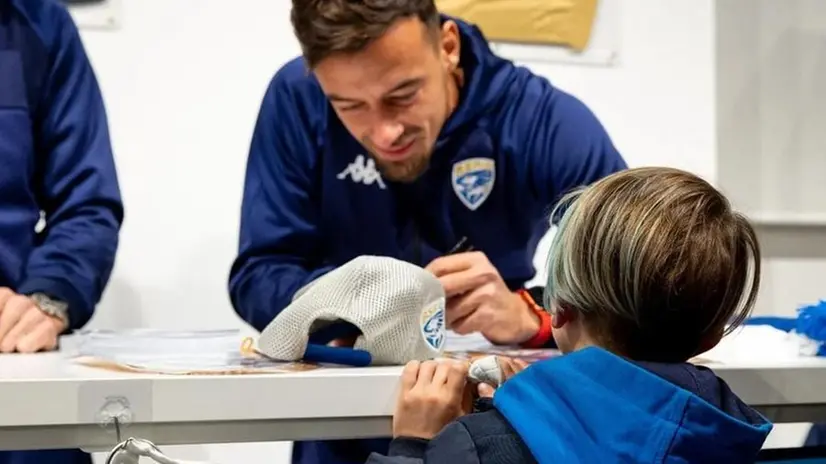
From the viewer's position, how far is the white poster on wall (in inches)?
63.1

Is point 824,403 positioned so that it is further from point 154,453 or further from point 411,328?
point 154,453

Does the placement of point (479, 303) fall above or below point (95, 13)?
below

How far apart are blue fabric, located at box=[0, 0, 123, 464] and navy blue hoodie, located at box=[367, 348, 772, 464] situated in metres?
0.55

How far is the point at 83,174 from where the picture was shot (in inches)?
44.2

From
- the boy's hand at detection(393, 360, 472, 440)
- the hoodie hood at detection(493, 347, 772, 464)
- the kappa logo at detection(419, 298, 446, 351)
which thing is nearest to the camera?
the hoodie hood at detection(493, 347, 772, 464)

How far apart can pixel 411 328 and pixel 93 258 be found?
44 centimetres

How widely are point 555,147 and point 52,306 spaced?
61cm

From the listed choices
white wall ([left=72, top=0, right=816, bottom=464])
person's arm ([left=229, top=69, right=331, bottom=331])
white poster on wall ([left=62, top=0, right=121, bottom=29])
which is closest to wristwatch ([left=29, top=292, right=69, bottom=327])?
person's arm ([left=229, top=69, right=331, bottom=331])

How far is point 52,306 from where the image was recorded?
3.16ft

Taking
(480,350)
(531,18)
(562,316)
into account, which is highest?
(531,18)

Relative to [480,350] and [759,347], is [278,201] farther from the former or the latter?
[759,347]

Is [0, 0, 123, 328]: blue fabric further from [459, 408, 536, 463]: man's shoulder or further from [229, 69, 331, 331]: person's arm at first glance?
[459, 408, 536, 463]: man's shoulder

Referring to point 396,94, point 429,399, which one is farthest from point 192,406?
point 396,94

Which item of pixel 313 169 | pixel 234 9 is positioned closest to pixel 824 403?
pixel 313 169
